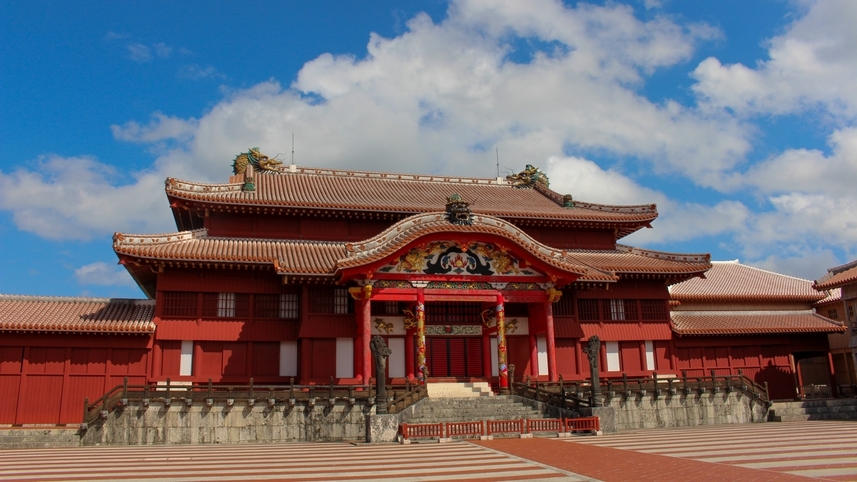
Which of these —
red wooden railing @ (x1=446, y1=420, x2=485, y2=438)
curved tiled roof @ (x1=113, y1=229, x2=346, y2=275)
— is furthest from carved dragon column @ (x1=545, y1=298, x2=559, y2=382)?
curved tiled roof @ (x1=113, y1=229, x2=346, y2=275)

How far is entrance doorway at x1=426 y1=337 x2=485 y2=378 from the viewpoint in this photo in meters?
28.1

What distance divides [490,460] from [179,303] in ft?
54.0

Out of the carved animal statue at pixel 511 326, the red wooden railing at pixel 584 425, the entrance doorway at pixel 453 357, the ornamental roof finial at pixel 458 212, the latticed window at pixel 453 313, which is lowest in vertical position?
the red wooden railing at pixel 584 425

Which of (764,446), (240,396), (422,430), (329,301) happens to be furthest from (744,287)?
(240,396)

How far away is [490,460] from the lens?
1453 centimetres

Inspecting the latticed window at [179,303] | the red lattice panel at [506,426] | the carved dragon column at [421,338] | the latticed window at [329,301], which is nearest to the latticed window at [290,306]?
the latticed window at [329,301]

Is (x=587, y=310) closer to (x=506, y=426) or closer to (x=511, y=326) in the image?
(x=511, y=326)

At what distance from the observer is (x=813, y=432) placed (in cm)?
2047

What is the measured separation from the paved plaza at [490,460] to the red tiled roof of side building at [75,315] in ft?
18.2

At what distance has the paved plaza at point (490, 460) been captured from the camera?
12.2 m

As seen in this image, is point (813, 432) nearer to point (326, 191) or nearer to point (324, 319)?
point (324, 319)

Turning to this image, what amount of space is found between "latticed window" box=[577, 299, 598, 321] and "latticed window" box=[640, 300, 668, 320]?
235 centimetres

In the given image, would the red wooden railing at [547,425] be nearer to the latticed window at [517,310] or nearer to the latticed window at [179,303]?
the latticed window at [517,310]

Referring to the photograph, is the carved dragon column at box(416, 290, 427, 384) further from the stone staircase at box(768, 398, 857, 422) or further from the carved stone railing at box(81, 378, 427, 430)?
the stone staircase at box(768, 398, 857, 422)
